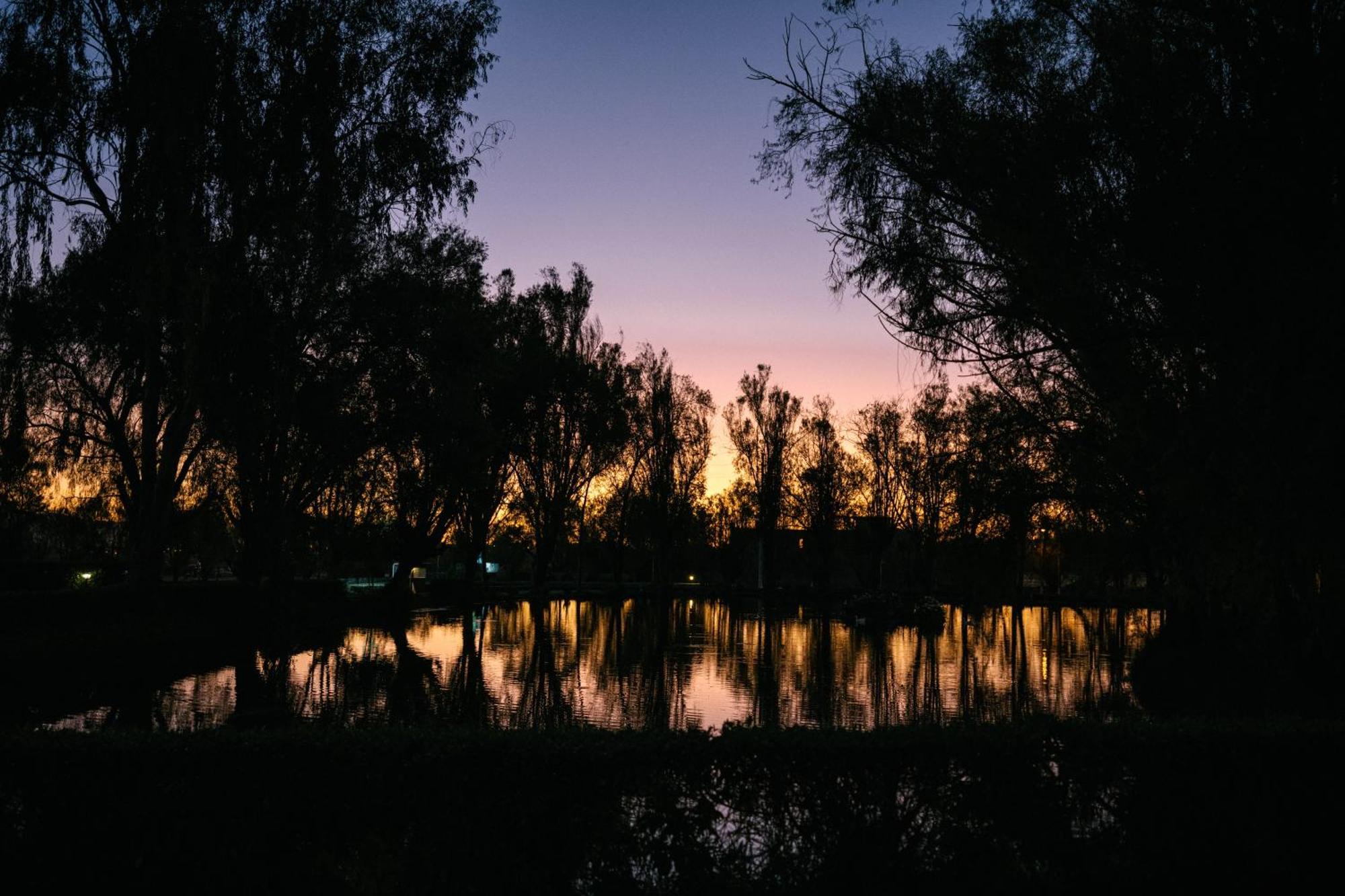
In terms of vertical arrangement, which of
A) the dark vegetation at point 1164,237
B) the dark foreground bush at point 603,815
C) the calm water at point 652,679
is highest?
the dark vegetation at point 1164,237

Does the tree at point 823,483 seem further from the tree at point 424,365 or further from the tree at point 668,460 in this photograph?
the tree at point 424,365

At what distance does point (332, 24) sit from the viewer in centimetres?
1748

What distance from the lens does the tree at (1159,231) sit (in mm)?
6418

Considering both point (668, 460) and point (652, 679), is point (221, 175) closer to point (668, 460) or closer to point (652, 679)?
point (652, 679)

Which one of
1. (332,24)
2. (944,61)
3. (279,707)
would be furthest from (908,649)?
(332,24)

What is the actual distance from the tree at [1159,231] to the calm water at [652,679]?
2729 mm

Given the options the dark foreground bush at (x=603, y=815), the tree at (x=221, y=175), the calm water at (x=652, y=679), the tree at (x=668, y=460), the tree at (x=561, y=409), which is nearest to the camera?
the dark foreground bush at (x=603, y=815)

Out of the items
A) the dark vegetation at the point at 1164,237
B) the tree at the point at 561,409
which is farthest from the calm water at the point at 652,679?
the tree at the point at 561,409

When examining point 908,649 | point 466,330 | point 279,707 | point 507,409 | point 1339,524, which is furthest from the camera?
point 507,409

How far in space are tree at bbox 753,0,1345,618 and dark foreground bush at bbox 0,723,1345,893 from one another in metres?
2.51

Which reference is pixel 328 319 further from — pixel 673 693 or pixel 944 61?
pixel 944 61

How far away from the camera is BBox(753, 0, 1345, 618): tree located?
6.42 metres

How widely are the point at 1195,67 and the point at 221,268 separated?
16.0 m

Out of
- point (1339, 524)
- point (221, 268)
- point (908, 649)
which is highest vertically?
point (221, 268)
